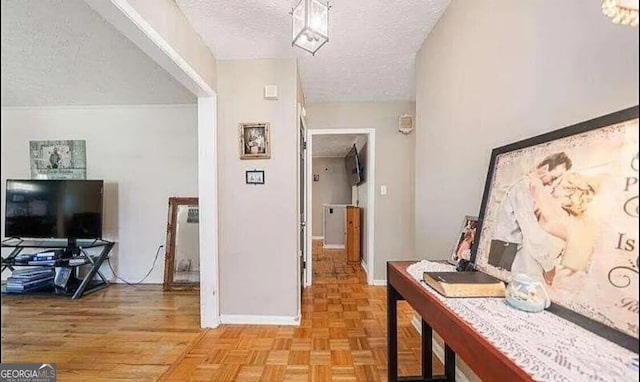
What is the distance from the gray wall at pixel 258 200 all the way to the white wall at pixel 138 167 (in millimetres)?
1362

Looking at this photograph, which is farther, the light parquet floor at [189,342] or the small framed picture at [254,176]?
the small framed picture at [254,176]

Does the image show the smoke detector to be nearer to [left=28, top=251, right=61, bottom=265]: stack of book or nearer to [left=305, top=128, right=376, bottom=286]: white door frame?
[left=305, top=128, right=376, bottom=286]: white door frame

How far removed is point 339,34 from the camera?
7.59 ft

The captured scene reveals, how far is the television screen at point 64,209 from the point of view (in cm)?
329

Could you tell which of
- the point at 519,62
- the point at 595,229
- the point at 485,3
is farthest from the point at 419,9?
the point at 595,229

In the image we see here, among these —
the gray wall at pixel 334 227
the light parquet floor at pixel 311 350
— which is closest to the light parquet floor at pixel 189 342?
the light parquet floor at pixel 311 350

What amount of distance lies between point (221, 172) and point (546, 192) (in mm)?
2320

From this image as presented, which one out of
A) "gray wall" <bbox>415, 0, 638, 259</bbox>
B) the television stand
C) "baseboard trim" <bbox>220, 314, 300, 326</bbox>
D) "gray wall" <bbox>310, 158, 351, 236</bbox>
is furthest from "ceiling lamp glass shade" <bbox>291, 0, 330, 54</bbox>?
"gray wall" <bbox>310, 158, 351, 236</bbox>

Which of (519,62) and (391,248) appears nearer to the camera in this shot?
(519,62)

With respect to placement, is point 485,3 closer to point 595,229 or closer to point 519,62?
point 519,62

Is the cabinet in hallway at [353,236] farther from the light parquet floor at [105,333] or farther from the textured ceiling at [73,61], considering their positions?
the textured ceiling at [73,61]

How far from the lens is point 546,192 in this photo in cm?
102

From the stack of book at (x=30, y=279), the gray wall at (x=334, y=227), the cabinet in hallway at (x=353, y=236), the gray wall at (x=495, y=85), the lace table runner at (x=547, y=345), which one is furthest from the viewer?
the gray wall at (x=334, y=227)

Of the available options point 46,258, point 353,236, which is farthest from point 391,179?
point 46,258
